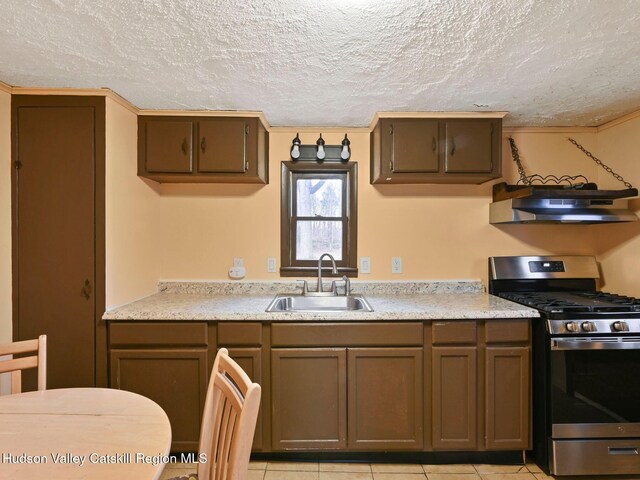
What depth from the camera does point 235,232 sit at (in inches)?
107

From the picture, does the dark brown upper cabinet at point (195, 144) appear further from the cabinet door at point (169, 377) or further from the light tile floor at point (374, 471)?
the light tile floor at point (374, 471)

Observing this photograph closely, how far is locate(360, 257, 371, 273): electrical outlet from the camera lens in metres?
2.71

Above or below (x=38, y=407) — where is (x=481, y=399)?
below

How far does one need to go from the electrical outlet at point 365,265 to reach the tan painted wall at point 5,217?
2215mm

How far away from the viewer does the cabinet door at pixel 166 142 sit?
2.38 m

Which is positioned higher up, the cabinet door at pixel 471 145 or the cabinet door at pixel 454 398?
the cabinet door at pixel 471 145

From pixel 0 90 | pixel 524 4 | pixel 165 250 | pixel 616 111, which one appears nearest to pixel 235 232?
pixel 165 250

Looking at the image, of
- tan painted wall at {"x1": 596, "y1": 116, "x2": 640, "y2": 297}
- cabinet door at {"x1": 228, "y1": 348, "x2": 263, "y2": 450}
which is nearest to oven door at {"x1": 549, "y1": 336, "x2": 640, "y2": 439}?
tan painted wall at {"x1": 596, "y1": 116, "x2": 640, "y2": 297}

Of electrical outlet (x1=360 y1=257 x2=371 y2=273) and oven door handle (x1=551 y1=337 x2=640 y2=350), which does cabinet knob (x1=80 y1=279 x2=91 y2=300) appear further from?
oven door handle (x1=551 y1=337 x2=640 y2=350)

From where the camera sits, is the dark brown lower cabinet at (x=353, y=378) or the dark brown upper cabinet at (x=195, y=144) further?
the dark brown upper cabinet at (x=195, y=144)

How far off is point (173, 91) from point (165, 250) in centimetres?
119

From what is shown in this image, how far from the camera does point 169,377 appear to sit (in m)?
2.04

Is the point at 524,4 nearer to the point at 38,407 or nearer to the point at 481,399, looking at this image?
the point at 481,399

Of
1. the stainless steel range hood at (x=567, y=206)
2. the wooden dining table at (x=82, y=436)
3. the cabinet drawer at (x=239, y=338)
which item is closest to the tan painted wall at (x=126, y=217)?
the cabinet drawer at (x=239, y=338)
